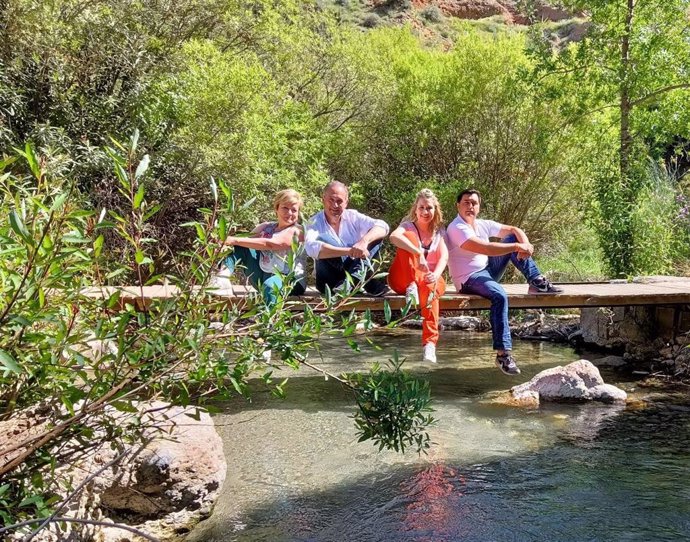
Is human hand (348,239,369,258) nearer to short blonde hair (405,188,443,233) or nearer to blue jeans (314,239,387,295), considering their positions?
blue jeans (314,239,387,295)

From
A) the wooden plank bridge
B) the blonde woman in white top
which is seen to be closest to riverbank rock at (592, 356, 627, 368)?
the wooden plank bridge

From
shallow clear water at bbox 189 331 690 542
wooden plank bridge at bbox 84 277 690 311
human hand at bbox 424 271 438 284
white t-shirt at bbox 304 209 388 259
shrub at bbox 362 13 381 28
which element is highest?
shrub at bbox 362 13 381 28

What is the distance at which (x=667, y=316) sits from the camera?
7980 millimetres

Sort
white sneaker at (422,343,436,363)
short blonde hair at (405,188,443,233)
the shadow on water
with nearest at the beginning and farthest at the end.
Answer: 1. the shadow on water
2. white sneaker at (422,343,436,363)
3. short blonde hair at (405,188,443,233)

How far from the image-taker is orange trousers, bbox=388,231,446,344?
577 cm

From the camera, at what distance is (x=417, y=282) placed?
5941 millimetres

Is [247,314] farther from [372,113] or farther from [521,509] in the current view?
[372,113]

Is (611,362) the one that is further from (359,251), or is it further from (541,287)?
(359,251)

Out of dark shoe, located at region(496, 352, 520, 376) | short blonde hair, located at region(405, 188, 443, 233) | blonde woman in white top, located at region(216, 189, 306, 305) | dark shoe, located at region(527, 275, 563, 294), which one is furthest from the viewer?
dark shoe, located at region(527, 275, 563, 294)

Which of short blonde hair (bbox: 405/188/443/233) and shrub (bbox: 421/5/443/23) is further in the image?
shrub (bbox: 421/5/443/23)

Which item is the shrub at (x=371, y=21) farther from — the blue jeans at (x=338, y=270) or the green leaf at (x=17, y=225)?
the green leaf at (x=17, y=225)

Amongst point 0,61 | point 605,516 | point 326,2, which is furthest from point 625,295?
point 326,2

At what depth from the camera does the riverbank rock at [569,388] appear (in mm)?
6152

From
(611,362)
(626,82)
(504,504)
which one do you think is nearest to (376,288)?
(504,504)
